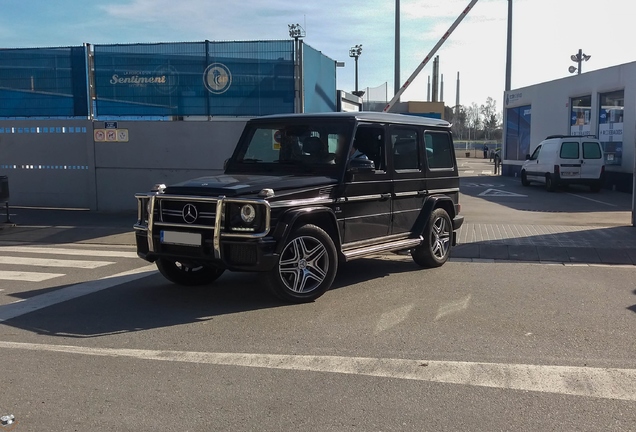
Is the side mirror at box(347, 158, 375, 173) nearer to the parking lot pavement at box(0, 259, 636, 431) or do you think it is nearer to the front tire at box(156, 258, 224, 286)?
the parking lot pavement at box(0, 259, 636, 431)

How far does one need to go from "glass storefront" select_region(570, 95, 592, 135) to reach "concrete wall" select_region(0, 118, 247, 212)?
53.1 feet

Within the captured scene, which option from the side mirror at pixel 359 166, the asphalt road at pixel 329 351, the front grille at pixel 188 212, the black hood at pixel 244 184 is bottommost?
the asphalt road at pixel 329 351

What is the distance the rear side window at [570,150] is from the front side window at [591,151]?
0.82 feet

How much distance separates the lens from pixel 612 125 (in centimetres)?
2236

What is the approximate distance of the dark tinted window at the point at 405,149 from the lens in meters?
7.98

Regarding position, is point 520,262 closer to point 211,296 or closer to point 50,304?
point 211,296

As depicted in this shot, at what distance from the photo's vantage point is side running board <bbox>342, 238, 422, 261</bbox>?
711 cm

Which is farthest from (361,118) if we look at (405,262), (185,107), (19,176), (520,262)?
(19,176)

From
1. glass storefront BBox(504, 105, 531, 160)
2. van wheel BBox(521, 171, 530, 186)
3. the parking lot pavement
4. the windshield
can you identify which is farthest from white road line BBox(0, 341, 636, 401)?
glass storefront BBox(504, 105, 531, 160)

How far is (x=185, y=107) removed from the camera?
1399 centimetres

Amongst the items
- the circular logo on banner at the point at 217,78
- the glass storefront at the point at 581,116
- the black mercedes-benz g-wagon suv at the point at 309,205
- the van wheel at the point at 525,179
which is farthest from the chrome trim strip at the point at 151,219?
the glass storefront at the point at 581,116

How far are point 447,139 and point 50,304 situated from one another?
5.82 m

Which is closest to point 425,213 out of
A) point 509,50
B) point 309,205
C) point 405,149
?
point 405,149

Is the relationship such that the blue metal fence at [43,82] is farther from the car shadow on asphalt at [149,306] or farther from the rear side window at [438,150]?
the rear side window at [438,150]
